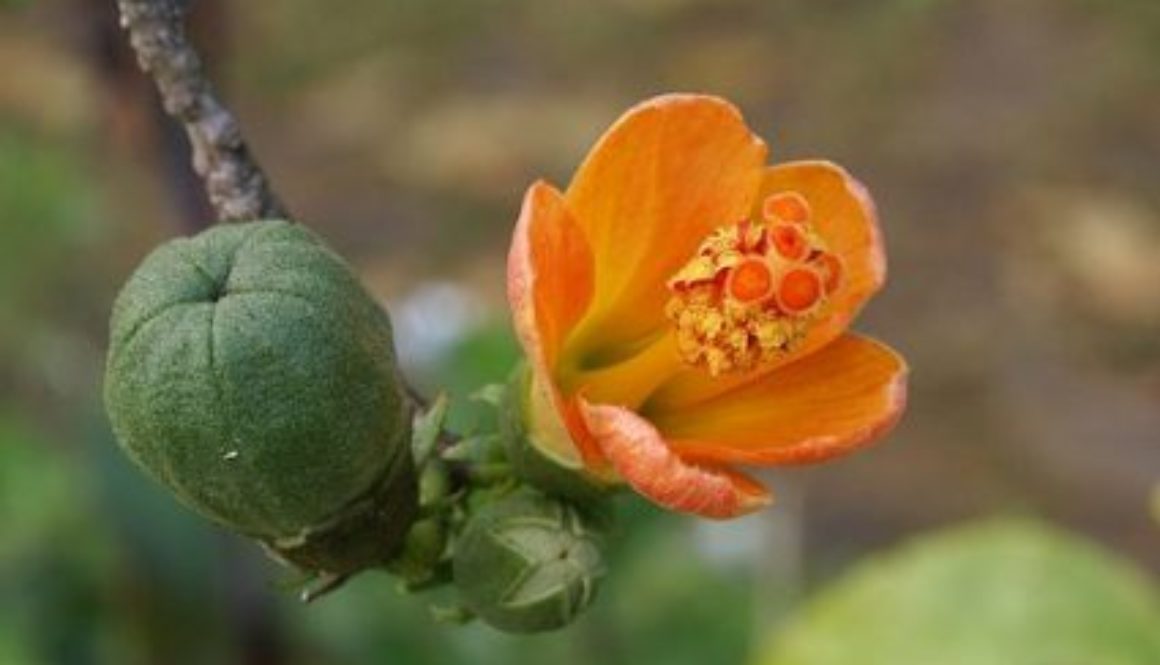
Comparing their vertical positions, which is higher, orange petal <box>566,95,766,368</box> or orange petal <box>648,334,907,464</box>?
orange petal <box>566,95,766,368</box>

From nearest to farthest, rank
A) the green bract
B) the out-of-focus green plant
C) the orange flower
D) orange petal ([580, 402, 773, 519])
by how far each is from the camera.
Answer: orange petal ([580, 402, 773, 519]), the orange flower, the green bract, the out-of-focus green plant

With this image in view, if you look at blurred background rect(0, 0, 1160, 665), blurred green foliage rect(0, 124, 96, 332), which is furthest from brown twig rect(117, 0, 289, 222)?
blurred green foliage rect(0, 124, 96, 332)

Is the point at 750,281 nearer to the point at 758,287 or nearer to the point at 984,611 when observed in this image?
the point at 758,287

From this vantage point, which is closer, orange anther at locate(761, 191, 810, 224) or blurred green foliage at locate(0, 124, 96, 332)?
orange anther at locate(761, 191, 810, 224)

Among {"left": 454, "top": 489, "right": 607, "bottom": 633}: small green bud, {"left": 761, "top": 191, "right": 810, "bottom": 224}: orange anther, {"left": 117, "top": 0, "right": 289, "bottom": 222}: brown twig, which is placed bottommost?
{"left": 454, "top": 489, "right": 607, "bottom": 633}: small green bud

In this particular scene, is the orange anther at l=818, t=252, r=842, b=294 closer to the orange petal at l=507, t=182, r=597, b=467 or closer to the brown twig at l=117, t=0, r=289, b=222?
the orange petal at l=507, t=182, r=597, b=467

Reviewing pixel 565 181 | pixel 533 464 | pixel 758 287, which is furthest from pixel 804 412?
pixel 565 181
